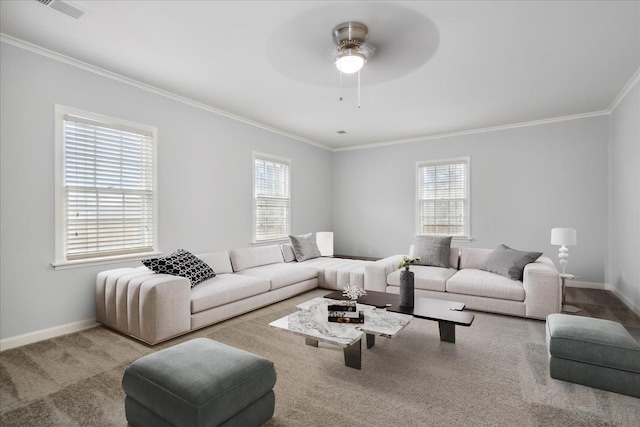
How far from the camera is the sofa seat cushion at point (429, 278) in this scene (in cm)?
426

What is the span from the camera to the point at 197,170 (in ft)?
15.6

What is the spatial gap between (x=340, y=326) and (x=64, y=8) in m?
3.33

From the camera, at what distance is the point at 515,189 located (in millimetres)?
5852

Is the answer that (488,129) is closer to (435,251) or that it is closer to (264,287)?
(435,251)

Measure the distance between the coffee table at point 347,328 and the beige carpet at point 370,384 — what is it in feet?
0.48

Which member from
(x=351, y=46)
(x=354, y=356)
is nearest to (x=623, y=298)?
(x=354, y=356)

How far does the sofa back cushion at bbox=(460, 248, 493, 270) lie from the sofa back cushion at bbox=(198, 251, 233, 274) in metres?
3.42

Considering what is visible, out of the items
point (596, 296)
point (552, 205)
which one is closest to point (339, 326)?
point (596, 296)

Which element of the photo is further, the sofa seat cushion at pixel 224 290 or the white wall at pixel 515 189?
the white wall at pixel 515 189

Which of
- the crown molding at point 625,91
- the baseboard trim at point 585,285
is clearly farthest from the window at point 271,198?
the crown molding at point 625,91

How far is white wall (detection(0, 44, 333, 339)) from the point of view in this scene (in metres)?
3.04

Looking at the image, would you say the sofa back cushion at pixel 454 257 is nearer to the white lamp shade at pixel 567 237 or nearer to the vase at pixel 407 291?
the white lamp shade at pixel 567 237

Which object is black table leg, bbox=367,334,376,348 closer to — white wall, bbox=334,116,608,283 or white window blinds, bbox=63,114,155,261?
white window blinds, bbox=63,114,155,261

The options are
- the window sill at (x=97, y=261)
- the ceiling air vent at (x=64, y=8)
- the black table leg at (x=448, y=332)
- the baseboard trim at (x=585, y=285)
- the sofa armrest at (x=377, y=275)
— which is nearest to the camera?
the ceiling air vent at (x=64, y=8)
